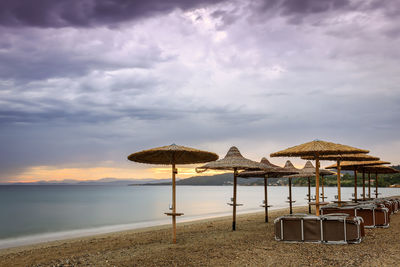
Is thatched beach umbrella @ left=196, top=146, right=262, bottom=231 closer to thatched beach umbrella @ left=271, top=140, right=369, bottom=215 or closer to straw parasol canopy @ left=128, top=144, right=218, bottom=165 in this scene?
straw parasol canopy @ left=128, top=144, right=218, bottom=165

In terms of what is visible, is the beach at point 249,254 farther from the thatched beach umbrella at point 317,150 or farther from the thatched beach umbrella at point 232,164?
the thatched beach umbrella at point 232,164

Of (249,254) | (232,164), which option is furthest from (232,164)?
(249,254)

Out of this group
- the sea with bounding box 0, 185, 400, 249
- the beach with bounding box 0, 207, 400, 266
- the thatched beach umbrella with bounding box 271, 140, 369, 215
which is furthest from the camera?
the sea with bounding box 0, 185, 400, 249

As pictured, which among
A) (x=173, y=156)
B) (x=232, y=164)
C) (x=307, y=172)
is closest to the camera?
(x=173, y=156)

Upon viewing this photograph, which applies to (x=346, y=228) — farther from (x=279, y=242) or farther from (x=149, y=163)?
(x=149, y=163)

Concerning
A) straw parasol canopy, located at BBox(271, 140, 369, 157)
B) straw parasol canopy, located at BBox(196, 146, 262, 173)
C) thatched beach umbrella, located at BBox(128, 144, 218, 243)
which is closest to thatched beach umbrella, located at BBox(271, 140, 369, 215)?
straw parasol canopy, located at BBox(271, 140, 369, 157)

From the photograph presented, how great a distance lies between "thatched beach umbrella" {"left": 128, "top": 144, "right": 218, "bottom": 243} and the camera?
7.46 meters

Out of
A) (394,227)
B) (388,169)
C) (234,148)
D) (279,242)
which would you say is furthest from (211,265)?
(388,169)

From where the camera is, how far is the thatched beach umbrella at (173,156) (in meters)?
7.46

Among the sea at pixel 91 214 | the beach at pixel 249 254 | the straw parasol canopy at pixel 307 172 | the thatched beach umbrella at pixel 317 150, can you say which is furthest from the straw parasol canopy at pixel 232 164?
the sea at pixel 91 214

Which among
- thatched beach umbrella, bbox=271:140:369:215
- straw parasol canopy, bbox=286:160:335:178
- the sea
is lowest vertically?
the sea

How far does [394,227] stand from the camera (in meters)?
9.69

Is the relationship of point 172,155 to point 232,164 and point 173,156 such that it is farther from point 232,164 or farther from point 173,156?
point 232,164

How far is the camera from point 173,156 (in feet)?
26.3
